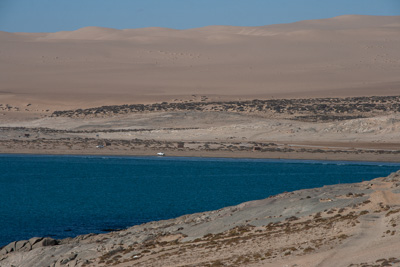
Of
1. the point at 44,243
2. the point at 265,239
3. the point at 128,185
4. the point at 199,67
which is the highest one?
the point at 199,67

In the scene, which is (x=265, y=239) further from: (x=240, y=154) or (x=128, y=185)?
(x=240, y=154)

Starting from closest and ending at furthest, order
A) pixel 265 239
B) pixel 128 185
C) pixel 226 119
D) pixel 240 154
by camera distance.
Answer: pixel 265 239, pixel 128 185, pixel 240 154, pixel 226 119

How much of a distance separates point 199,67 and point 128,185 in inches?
3294

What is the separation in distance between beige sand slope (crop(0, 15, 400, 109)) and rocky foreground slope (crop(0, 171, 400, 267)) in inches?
2632

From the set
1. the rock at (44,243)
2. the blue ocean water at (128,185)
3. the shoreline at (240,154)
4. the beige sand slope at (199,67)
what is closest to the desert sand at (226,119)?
the rock at (44,243)

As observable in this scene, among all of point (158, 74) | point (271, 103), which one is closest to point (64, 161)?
point (271, 103)

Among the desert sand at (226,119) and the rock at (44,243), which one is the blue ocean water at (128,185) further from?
the desert sand at (226,119)

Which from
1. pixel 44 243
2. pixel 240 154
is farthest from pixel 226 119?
pixel 44 243

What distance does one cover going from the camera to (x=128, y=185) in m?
39.2

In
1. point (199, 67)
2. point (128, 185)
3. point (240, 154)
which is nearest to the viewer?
point (128, 185)

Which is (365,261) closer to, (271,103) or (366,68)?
(271,103)

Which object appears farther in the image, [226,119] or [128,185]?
[226,119]

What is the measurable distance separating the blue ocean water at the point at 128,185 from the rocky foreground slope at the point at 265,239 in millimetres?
4526

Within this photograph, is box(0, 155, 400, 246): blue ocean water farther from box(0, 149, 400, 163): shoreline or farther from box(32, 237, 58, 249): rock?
box(32, 237, 58, 249): rock
